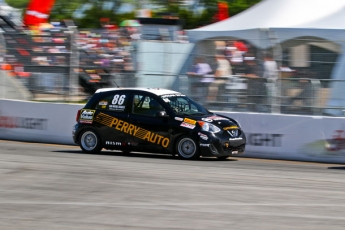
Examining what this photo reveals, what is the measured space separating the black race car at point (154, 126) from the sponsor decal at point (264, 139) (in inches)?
48.9

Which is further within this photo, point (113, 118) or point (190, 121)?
point (113, 118)

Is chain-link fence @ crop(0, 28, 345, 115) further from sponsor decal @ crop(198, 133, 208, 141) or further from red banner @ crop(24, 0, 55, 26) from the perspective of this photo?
red banner @ crop(24, 0, 55, 26)

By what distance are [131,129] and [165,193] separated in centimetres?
504

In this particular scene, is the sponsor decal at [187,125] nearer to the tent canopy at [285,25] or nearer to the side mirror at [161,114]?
the side mirror at [161,114]

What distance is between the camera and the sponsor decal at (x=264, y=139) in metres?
15.1

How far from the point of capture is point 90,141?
1467cm

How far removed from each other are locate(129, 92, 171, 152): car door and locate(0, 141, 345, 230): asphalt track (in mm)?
306

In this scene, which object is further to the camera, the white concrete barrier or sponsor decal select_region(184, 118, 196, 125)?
the white concrete barrier

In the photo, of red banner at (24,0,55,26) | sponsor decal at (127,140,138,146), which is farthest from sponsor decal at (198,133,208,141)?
red banner at (24,0,55,26)

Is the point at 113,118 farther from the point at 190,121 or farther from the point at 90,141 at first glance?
the point at 190,121

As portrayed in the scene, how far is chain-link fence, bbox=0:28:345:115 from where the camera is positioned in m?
15.2

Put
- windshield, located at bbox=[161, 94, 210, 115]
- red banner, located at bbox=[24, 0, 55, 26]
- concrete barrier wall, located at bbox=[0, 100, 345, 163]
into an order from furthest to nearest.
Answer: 1. red banner, located at bbox=[24, 0, 55, 26]
2. concrete barrier wall, located at bbox=[0, 100, 345, 163]
3. windshield, located at bbox=[161, 94, 210, 115]

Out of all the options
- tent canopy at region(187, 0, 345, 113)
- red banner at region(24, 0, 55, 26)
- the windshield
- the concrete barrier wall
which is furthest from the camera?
red banner at region(24, 0, 55, 26)

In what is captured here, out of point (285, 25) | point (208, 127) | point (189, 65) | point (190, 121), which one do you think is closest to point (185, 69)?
point (189, 65)
